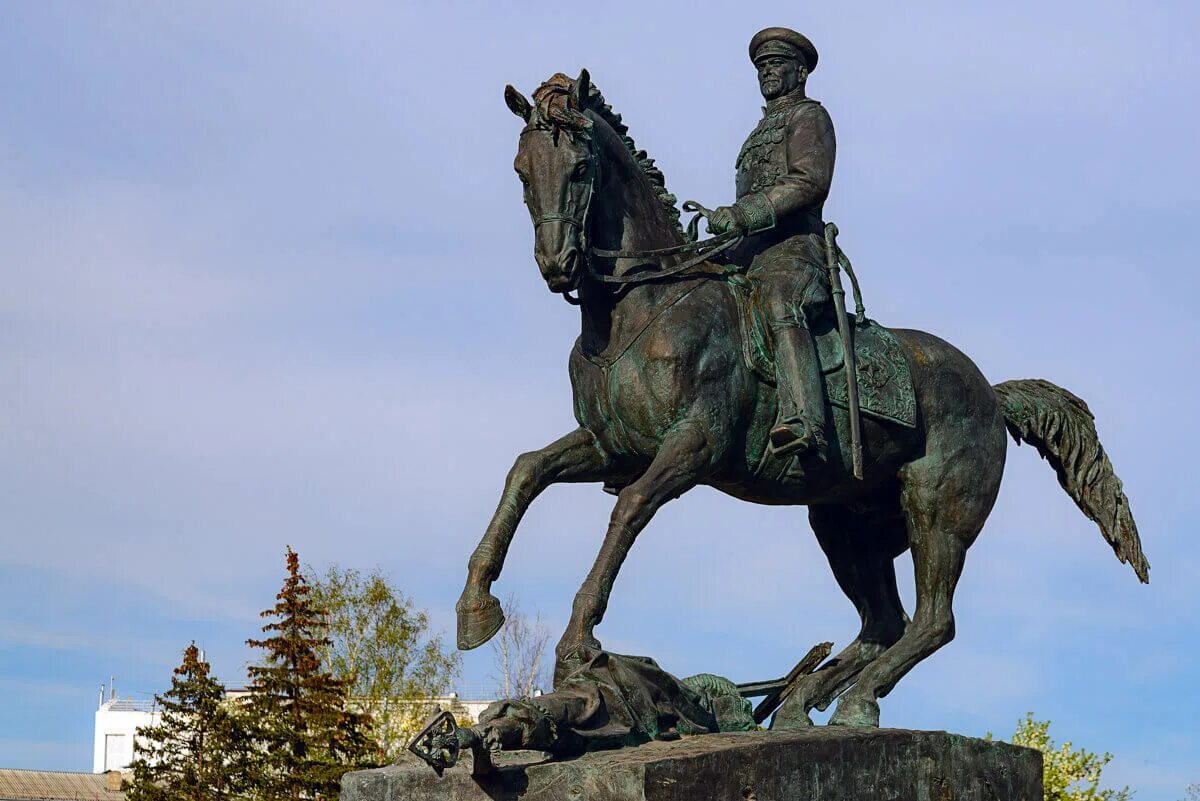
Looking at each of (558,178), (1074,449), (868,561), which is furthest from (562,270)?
(1074,449)

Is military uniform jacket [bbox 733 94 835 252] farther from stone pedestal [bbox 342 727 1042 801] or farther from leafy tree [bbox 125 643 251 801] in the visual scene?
leafy tree [bbox 125 643 251 801]

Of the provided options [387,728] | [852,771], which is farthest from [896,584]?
[387,728]

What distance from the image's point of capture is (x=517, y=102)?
941cm

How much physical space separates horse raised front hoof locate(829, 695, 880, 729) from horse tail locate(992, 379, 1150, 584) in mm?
1944

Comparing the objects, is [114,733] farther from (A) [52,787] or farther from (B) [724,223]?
(B) [724,223]

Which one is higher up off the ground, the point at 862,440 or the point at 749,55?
the point at 749,55

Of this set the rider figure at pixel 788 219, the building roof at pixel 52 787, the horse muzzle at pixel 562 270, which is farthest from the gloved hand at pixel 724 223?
the building roof at pixel 52 787

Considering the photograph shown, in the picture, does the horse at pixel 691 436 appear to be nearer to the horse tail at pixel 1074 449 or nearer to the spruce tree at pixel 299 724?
the horse tail at pixel 1074 449

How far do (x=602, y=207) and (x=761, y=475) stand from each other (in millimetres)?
1457

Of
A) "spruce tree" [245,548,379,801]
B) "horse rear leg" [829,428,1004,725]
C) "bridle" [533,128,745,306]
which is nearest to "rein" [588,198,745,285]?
"bridle" [533,128,745,306]

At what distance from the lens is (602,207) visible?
9.58 meters

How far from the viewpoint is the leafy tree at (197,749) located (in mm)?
27625

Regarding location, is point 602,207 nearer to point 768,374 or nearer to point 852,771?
point 768,374

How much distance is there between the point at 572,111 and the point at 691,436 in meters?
1.55
